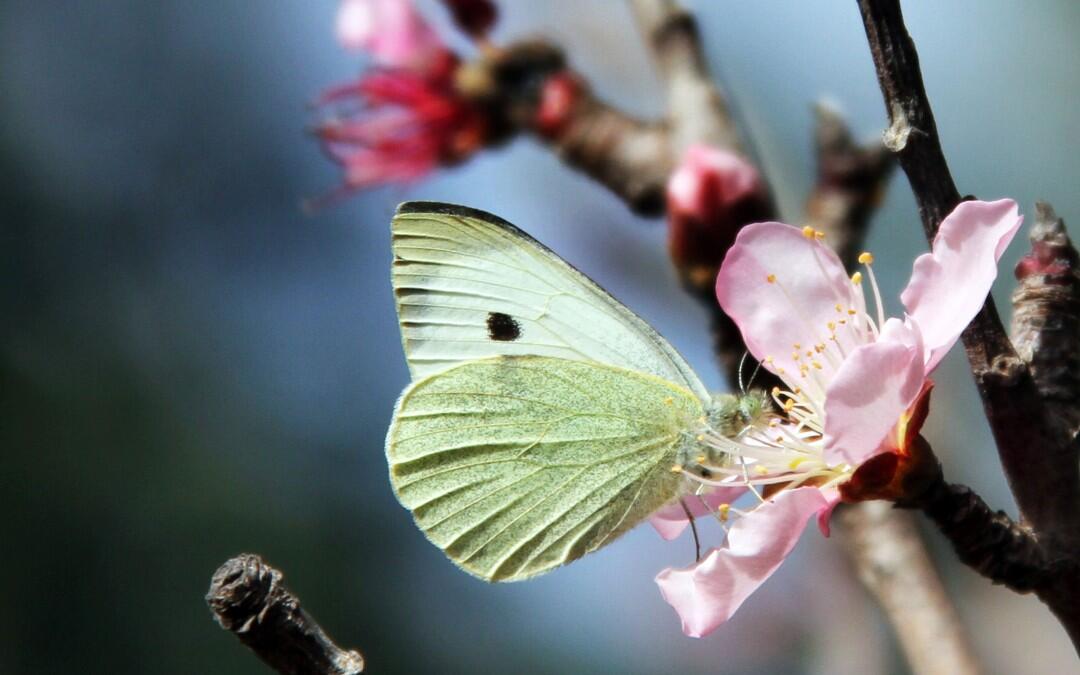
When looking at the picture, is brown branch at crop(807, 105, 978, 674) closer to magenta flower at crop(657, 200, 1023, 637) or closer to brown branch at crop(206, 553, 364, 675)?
magenta flower at crop(657, 200, 1023, 637)

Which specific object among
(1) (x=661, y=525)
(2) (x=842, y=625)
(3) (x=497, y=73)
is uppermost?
(3) (x=497, y=73)

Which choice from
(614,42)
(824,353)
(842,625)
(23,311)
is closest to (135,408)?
(23,311)

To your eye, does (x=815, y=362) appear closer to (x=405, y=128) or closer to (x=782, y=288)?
(x=782, y=288)

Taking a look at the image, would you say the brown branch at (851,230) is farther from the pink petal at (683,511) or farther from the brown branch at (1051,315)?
the brown branch at (1051,315)

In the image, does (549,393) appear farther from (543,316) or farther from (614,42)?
(614,42)

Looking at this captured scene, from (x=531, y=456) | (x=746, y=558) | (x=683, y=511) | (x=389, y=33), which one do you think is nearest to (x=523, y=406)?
(x=531, y=456)

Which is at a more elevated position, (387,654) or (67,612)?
(67,612)

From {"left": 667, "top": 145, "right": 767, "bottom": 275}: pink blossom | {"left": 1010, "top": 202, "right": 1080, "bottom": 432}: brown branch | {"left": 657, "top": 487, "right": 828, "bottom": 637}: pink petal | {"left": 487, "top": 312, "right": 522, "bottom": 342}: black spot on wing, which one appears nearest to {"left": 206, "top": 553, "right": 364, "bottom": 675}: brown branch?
{"left": 657, "top": 487, "right": 828, "bottom": 637}: pink petal
